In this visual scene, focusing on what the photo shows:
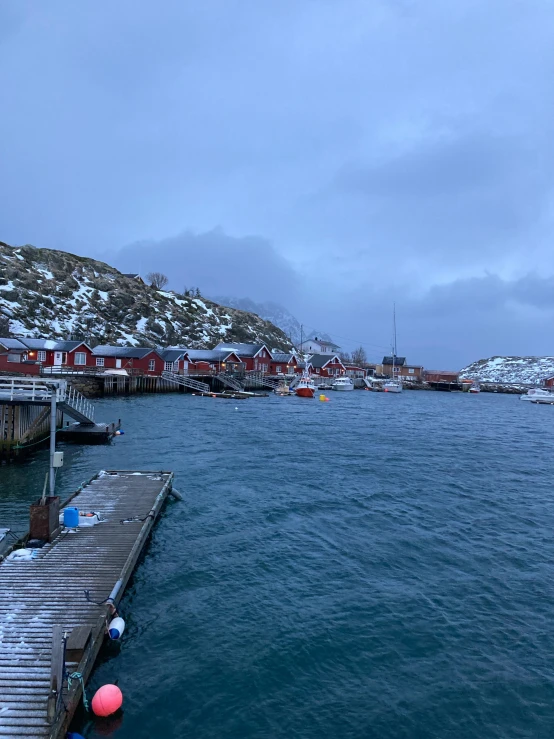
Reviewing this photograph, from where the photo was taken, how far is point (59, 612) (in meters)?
11.5

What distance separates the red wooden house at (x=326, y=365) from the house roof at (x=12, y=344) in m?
67.5

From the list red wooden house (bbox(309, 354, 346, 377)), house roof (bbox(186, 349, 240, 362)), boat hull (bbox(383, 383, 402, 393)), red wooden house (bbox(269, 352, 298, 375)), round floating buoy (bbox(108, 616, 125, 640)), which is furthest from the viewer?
red wooden house (bbox(309, 354, 346, 377))

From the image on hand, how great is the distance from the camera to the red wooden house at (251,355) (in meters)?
101

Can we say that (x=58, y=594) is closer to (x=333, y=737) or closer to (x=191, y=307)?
(x=333, y=737)

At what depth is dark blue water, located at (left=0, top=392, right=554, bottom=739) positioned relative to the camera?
33.3ft

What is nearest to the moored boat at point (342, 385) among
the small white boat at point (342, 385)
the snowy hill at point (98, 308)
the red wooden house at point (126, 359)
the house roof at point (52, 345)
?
the small white boat at point (342, 385)

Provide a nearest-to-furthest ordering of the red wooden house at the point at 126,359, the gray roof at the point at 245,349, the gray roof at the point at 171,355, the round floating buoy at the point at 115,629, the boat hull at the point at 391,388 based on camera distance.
Answer: the round floating buoy at the point at 115,629 < the red wooden house at the point at 126,359 < the gray roof at the point at 171,355 < the gray roof at the point at 245,349 < the boat hull at the point at 391,388

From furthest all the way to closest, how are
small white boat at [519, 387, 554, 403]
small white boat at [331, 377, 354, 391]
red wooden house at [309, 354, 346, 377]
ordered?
red wooden house at [309, 354, 346, 377]
small white boat at [519, 387, 554, 403]
small white boat at [331, 377, 354, 391]

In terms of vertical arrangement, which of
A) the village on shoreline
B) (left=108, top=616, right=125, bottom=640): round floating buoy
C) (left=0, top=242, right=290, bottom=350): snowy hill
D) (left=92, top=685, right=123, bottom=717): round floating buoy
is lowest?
(left=92, top=685, right=123, bottom=717): round floating buoy

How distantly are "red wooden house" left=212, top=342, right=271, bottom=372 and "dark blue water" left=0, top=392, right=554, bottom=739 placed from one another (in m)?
69.8

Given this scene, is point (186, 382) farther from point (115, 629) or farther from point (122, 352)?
point (115, 629)

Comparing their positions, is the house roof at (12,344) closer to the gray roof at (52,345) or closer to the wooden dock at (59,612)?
the gray roof at (52,345)

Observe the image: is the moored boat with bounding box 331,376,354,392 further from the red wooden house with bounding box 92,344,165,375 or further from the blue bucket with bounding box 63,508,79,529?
the blue bucket with bounding box 63,508,79,529

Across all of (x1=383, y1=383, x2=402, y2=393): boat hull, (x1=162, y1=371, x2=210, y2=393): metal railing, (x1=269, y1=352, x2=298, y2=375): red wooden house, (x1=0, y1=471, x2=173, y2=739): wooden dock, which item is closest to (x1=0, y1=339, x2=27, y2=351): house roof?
(x1=162, y1=371, x2=210, y2=393): metal railing
